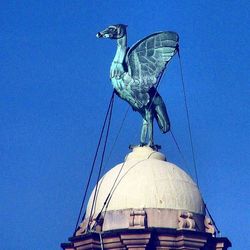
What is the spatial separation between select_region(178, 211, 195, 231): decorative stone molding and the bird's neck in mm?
6476

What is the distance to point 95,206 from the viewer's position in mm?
31750

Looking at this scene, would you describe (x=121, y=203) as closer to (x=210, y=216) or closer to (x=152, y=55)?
(x=210, y=216)

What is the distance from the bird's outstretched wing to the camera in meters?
33.9

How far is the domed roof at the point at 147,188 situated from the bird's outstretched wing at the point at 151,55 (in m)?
3.27

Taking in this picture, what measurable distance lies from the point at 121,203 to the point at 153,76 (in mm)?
5311

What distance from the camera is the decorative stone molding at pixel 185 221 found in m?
30.6

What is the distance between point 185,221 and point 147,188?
1.66 metres

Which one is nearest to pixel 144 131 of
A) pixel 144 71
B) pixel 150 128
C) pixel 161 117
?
pixel 150 128

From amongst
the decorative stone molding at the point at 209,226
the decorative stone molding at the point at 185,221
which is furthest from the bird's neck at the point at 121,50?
the decorative stone molding at the point at 209,226

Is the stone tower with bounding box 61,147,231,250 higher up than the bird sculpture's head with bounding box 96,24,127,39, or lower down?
lower down

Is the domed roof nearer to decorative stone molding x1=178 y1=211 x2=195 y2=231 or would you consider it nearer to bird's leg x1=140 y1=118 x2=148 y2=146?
decorative stone molding x1=178 y1=211 x2=195 y2=231

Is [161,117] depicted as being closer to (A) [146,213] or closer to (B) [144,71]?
(B) [144,71]

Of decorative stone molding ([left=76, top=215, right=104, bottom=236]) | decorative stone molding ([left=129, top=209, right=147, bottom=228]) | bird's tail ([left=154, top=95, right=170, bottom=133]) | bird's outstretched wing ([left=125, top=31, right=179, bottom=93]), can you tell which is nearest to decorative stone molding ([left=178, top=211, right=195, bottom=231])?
decorative stone molding ([left=129, top=209, right=147, bottom=228])

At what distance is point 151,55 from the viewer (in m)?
34.2
